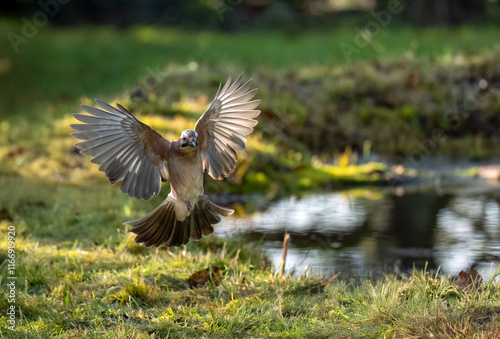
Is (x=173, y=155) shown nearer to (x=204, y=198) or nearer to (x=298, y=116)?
(x=204, y=198)

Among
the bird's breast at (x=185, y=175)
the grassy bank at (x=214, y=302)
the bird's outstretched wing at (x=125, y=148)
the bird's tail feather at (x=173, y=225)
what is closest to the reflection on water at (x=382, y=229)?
the grassy bank at (x=214, y=302)

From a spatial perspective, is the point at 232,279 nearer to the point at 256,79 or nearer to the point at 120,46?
the point at 256,79

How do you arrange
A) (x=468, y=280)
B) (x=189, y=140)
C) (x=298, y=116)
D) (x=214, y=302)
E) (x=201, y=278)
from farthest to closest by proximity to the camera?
1. (x=298, y=116)
2. (x=201, y=278)
3. (x=468, y=280)
4. (x=214, y=302)
5. (x=189, y=140)

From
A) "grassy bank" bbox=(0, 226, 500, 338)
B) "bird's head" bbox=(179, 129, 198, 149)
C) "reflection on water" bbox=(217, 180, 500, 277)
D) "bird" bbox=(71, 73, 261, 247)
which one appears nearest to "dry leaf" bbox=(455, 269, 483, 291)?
"grassy bank" bbox=(0, 226, 500, 338)

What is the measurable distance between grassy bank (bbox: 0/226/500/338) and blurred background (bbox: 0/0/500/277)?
0.71 meters

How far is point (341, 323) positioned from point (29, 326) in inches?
65.2

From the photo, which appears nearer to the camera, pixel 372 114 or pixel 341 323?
pixel 341 323

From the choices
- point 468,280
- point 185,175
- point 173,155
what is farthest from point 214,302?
point 468,280

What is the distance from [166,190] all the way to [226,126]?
3416mm

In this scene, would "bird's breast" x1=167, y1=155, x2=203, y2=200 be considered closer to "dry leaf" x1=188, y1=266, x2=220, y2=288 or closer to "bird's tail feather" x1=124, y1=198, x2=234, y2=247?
"bird's tail feather" x1=124, y1=198, x2=234, y2=247

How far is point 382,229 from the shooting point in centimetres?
691

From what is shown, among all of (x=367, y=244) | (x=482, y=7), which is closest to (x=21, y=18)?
(x=482, y=7)

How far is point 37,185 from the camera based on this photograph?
25.1 feet

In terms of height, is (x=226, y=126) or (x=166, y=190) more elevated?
(x=226, y=126)
